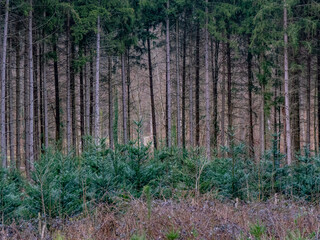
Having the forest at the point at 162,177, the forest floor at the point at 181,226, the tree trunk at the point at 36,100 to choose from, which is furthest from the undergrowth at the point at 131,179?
the tree trunk at the point at 36,100

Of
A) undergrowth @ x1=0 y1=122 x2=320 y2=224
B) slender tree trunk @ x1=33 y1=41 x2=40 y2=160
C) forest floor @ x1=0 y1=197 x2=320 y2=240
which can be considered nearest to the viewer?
A: forest floor @ x1=0 y1=197 x2=320 y2=240

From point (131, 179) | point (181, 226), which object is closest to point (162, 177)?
point (131, 179)

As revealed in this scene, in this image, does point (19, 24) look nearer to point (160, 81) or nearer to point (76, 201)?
point (76, 201)

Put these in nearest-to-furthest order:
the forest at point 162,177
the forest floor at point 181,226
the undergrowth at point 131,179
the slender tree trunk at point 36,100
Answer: the forest floor at point 181,226
the forest at point 162,177
the undergrowth at point 131,179
the slender tree trunk at point 36,100

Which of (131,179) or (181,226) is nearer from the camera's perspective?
(181,226)

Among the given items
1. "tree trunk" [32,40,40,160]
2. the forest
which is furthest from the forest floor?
"tree trunk" [32,40,40,160]

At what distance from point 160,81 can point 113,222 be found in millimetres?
27028

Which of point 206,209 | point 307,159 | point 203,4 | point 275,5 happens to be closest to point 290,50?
point 275,5

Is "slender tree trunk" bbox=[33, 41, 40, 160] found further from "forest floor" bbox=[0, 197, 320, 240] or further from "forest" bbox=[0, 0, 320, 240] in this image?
"forest floor" bbox=[0, 197, 320, 240]

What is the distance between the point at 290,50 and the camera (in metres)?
17.1

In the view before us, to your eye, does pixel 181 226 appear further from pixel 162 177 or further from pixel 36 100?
pixel 36 100

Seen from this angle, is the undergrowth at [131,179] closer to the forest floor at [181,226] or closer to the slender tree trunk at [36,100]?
the forest floor at [181,226]

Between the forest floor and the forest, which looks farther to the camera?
the forest

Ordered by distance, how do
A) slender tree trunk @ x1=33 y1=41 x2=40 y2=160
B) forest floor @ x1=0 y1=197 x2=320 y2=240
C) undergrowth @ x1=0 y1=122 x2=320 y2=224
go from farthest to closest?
slender tree trunk @ x1=33 y1=41 x2=40 y2=160 → undergrowth @ x1=0 y1=122 x2=320 y2=224 → forest floor @ x1=0 y1=197 x2=320 y2=240
